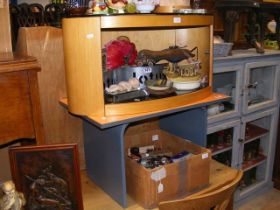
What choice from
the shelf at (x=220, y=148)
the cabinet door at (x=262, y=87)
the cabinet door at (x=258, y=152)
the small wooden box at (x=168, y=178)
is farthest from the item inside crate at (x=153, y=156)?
the cabinet door at (x=258, y=152)

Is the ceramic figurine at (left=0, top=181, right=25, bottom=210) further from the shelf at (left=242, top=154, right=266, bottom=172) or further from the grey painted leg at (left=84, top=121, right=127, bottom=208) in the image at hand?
the shelf at (left=242, top=154, right=266, bottom=172)

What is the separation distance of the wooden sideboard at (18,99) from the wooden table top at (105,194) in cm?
41

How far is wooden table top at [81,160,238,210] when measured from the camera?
119 cm

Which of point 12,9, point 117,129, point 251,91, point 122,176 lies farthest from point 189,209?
point 251,91

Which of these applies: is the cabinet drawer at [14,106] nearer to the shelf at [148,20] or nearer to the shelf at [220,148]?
the shelf at [148,20]

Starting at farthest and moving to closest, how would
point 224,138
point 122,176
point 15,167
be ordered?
point 224,138 < point 122,176 < point 15,167

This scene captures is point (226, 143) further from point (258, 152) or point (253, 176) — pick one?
point (253, 176)

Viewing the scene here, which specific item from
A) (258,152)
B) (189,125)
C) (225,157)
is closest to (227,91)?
(225,157)

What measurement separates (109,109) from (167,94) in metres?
0.25

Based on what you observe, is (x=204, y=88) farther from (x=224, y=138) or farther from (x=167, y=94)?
(x=224, y=138)

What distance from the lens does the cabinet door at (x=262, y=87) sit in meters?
2.09

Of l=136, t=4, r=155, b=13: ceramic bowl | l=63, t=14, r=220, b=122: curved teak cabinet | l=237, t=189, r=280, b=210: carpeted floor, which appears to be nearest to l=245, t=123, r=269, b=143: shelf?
l=237, t=189, r=280, b=210: carpeted floor

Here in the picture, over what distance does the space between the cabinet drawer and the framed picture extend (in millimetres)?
80

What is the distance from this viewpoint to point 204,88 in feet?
4.25
